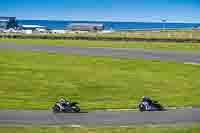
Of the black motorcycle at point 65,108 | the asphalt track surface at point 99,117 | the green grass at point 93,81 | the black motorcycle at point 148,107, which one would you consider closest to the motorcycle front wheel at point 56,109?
the black motorcycle at point 65,108

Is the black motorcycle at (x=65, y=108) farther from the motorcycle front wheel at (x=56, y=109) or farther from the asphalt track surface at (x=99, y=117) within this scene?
the asphalt track surface at (x=99, y=117)

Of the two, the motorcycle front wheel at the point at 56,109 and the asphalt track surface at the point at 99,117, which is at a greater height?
the motorcycle front wheel at the point at 56,109

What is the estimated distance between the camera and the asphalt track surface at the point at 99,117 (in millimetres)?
33719

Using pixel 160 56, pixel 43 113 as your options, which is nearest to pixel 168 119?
pixel 43 113

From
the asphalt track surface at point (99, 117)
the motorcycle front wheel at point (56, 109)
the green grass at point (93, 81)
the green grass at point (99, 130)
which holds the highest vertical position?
the green grass at point (93, 81)

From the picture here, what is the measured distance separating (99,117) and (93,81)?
56.9ft

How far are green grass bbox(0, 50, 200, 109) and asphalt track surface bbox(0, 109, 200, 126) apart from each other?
2996mm

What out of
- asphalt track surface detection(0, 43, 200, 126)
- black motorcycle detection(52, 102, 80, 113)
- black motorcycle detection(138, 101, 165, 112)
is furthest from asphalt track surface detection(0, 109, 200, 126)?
black motorcycle detection(138, 101, 165, 112)

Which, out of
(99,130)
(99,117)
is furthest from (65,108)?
(99,130)

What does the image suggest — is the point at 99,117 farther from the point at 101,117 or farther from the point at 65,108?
the point at 65,108

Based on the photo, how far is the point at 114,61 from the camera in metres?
66.2

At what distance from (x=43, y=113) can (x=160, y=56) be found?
39706 mm

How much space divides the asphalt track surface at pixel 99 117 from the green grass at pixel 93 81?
2996 mm

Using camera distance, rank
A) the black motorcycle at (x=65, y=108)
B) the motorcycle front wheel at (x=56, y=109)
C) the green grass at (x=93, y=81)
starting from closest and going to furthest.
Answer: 1. the black motorcycle at (x=65, y=108)
2. the motorcycle front wheel at (x=56, y=109)
3. the green grass at (x=93, y=81)
